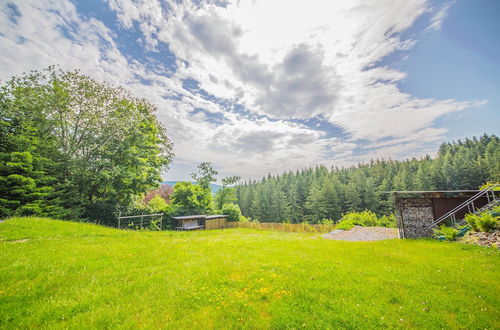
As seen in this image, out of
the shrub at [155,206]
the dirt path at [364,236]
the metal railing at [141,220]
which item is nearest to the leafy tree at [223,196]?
the shrub at [155,206]

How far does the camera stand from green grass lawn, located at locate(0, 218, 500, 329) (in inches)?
153

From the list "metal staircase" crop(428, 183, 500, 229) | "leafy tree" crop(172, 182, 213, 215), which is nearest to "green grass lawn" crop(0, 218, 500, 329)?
"metal staircase" crop(428, 183, 500, 229)

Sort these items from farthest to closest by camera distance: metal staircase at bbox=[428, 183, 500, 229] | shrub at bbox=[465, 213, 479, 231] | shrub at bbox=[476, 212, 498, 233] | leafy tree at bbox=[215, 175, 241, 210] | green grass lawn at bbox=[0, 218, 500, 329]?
leafy tree at bbox=[215, 175, 241, 210], metal staircase at bbox=[428, 183, 500, 229], shrub at bbox=[465, 213, 479, 231], shrub at bbox=[476, 212, 498, 233], green grass lawn at bbox=[0, 218, 500, 329]

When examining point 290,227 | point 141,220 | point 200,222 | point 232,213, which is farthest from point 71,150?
point 290,227

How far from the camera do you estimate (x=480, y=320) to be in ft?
12.5

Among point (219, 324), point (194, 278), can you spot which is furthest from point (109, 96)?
point (219, 324)

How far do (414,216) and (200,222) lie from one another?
81.5ft

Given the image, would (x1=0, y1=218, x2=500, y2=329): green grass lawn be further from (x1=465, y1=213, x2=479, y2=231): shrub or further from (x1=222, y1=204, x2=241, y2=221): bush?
(x1=222, y1=204, x2=241, y2=221): bush

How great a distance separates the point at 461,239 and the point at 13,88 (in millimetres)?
38937

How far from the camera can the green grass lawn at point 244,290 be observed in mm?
3889

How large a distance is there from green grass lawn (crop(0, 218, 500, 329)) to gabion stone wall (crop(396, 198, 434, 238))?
640 cm

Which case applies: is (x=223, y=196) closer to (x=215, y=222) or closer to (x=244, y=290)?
(x=215, y=222)

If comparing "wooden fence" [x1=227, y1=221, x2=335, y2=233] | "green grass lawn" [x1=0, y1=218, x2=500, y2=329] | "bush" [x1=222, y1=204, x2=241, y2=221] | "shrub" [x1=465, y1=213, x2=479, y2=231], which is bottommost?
"wooden fence" [x1=227, y1=221, x2=335, y2=233]

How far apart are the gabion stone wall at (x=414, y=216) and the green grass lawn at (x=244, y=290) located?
6.40 metres
